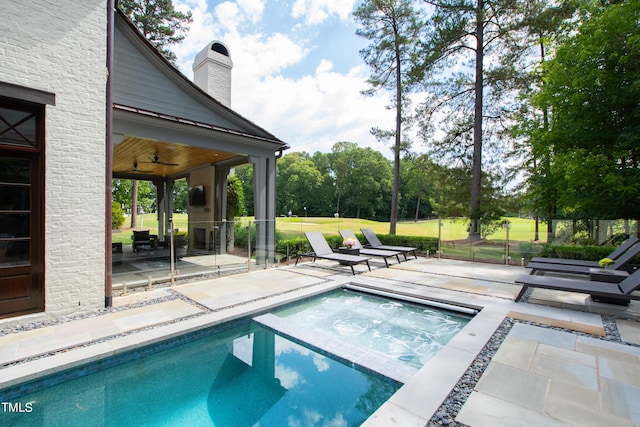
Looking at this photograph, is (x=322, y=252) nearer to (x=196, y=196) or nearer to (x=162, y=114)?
(x=162, y=114)

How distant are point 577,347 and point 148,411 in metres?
4.84

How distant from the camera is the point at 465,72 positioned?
13.6 metres

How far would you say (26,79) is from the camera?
426cm

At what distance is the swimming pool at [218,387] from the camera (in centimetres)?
274

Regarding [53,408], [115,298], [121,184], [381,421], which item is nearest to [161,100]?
[115,298]

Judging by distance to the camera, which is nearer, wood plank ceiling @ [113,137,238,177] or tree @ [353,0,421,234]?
wood plank ceiling @ [113,137,238,177]

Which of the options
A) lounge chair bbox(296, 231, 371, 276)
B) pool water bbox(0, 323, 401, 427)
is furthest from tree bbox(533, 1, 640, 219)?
pool water bbox(0, 323, 401, 427)

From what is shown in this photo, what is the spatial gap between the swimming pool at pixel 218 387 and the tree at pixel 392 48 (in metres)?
11.2

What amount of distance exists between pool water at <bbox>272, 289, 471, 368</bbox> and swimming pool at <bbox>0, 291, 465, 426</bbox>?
0.19 feet

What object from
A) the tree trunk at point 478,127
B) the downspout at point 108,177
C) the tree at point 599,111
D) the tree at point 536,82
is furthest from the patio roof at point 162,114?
the tree at point 536,82

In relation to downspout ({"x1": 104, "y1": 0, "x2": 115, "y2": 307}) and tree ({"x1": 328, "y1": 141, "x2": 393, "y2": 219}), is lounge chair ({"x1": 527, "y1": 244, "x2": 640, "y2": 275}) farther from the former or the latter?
tree ({"x1": 328, "y1": 141, "x2": 393, "y2": 219})

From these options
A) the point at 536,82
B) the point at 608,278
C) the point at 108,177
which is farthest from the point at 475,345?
the point at 536,82

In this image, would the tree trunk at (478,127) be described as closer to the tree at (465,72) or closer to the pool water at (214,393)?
the tree at (465,72)

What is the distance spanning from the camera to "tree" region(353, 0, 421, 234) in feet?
43.9
